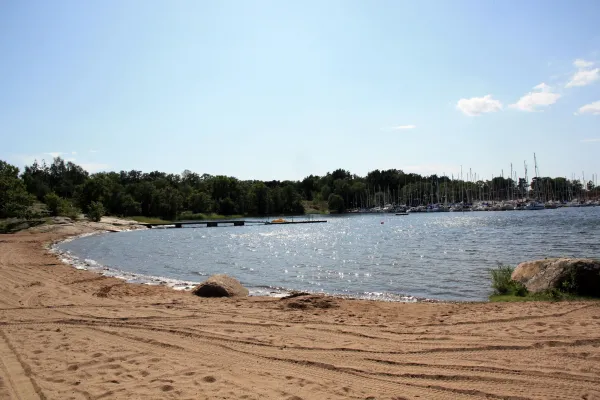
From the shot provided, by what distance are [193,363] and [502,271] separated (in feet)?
51.5

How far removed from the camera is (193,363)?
839 cm

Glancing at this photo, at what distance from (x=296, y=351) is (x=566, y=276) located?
39.4 ft

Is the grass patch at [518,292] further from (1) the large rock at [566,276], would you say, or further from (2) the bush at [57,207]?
(2) the bush at [57,207]

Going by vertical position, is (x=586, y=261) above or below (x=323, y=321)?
above

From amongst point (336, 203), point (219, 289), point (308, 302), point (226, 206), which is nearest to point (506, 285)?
point (308, 302)

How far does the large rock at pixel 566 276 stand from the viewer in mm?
15078

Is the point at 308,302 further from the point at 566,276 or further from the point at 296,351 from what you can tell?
the point at 566,276

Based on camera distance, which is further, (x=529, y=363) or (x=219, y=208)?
(x=219, y=208)

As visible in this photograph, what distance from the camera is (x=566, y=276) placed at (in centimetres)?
1570

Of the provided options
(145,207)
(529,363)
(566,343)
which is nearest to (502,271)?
(566,343)

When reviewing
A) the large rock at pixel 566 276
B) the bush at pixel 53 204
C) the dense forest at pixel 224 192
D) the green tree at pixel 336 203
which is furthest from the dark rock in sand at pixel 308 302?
the green tree at pixel 336 203

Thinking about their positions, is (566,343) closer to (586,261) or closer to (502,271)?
(586,261)

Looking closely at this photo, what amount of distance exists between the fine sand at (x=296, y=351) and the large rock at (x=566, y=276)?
2175 mm

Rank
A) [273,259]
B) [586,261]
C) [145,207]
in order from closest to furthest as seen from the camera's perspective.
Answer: [586,261] → [273,259] → [145,207]
